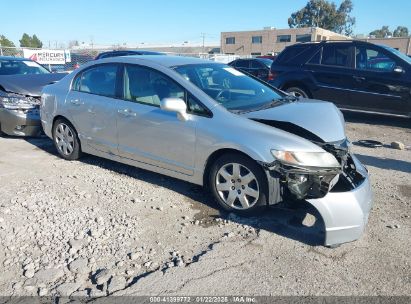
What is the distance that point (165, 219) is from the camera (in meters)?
3.88

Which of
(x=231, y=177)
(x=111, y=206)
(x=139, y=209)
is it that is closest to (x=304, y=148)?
(x=231, y=177)

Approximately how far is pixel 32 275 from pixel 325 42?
808 centimetres

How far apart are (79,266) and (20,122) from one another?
4.62m

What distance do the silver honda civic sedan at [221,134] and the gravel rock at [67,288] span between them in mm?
1704

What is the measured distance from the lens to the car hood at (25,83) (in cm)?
693

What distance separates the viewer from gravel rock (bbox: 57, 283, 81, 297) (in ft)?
8.94

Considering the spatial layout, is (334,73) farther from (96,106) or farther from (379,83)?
(96,106)

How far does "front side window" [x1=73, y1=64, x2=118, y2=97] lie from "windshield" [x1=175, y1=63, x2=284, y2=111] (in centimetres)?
101

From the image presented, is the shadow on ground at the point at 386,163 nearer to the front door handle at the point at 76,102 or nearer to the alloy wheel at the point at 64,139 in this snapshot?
the front door handle at the point at 76,102

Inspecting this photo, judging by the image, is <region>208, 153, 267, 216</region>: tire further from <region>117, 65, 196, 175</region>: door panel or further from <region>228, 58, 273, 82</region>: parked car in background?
<region>228, 58, 273, 82</region>: parked car in background

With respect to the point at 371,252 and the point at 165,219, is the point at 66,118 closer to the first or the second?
the point at 165,219

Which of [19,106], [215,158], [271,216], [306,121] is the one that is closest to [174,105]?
[215,158]

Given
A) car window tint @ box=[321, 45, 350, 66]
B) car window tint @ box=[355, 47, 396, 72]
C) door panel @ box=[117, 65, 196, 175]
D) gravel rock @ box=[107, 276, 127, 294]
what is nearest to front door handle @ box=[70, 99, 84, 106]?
door panel @ box=[117, 65, 196, 175]

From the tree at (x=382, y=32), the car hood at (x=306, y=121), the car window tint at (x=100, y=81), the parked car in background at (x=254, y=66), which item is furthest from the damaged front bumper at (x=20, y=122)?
the tree at (x=382, y=32)
